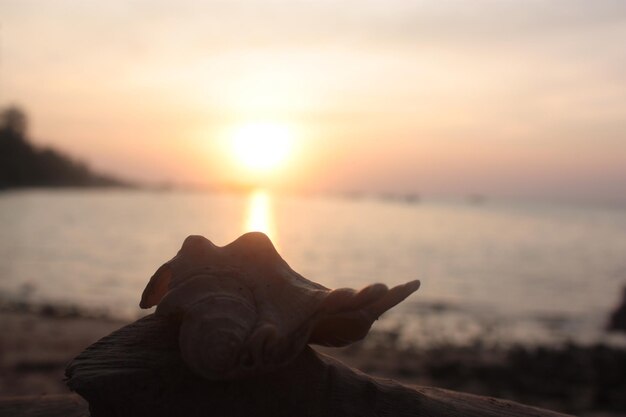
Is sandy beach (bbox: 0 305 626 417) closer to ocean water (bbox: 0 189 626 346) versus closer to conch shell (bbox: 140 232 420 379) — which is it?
ocean water (bbox: 0 189 626 346)

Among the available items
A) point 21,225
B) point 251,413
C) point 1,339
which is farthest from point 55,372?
point 21,225

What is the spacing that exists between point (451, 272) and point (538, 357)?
966 inches

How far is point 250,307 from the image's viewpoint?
1.78 metres

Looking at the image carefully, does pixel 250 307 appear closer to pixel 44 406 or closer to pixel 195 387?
pixel 195 387

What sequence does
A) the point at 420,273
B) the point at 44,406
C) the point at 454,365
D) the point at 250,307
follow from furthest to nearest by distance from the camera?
the point at 420,273
the point at 454,365
the point at 44,406
the point at 250,307

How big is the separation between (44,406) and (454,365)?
42.2 feet

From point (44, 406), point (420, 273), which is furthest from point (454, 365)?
point (420, 273)

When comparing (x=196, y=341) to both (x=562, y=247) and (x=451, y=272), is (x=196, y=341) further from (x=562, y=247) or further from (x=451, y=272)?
(x=562, y=247)

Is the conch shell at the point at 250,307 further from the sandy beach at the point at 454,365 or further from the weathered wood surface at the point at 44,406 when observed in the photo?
the sandy beach at the point at 454,365

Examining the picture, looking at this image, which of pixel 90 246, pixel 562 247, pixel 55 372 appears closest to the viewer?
pixel 55 372

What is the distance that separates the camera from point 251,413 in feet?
6.06

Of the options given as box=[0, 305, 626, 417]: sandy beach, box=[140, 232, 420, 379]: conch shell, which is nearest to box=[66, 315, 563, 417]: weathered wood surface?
box=[140, 232, 420, 379]: conch shell

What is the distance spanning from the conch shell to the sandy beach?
347 inches

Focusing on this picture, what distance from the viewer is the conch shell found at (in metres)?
1.64
